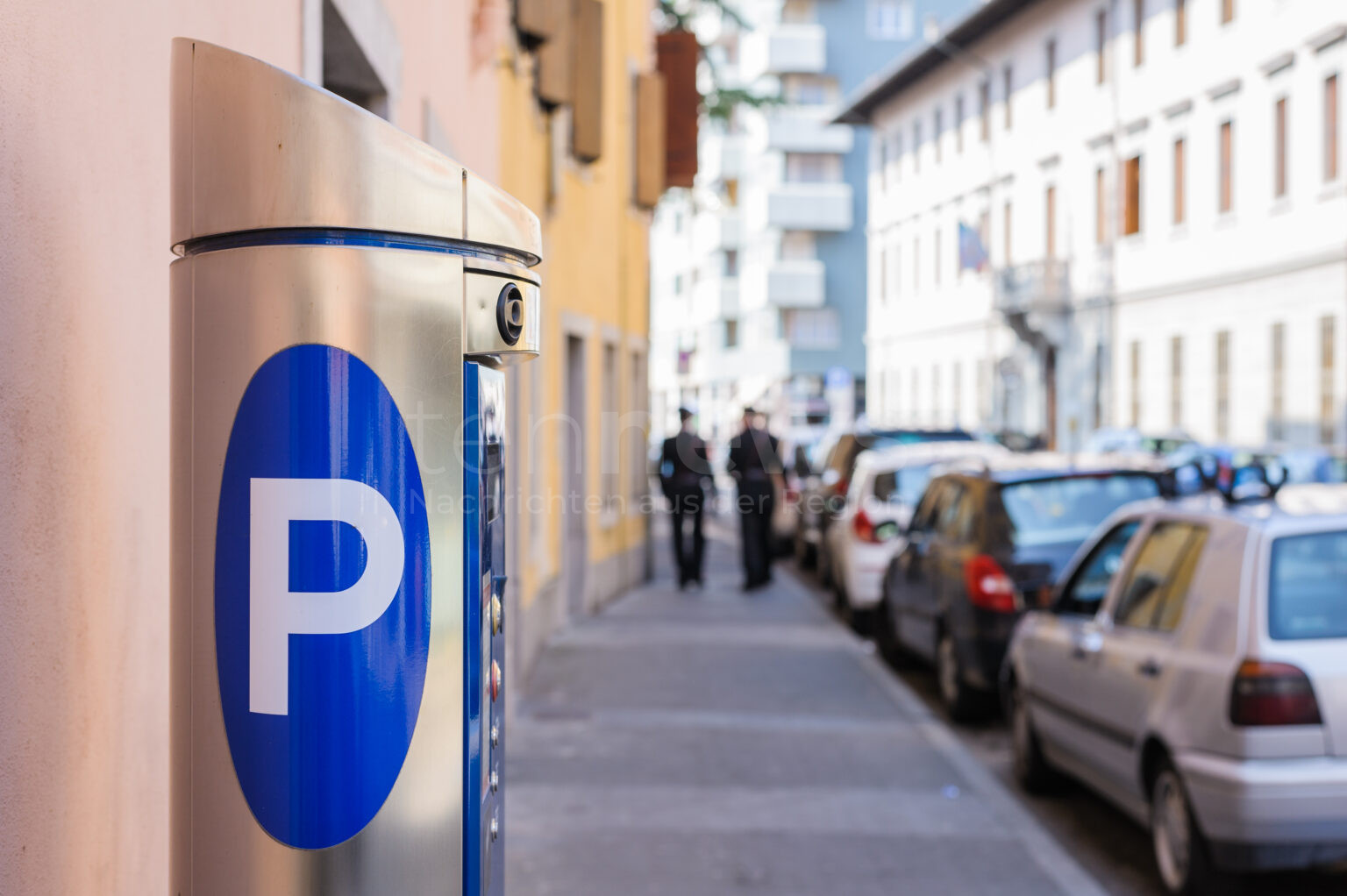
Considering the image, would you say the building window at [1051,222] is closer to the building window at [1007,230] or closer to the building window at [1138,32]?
the building window at [1007,230]

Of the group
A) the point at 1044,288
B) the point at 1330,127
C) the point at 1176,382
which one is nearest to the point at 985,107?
the point at 1044,288

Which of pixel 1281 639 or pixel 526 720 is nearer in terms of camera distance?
pixel 1281 639

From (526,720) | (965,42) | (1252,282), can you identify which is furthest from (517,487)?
(965,42)

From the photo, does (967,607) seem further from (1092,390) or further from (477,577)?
(1092,390)

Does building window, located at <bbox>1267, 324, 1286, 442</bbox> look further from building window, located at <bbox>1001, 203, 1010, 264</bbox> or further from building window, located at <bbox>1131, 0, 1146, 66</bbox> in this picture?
building window, located at <bbox>1001, 203, 1010, 264</bbox>

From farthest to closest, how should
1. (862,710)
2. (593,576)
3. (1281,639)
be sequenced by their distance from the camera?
(593,576)
(862,710)
(1281,639)

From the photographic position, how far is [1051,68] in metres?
40.6

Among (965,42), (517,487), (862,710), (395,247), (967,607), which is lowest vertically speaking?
(862,710)

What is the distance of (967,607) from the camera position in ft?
31.2

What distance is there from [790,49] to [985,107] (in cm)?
2332

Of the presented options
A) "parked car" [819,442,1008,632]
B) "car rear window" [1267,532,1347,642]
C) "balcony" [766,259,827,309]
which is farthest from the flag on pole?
"car rear window" [1267,532,1347,642]

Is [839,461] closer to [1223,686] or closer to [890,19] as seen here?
[1223,686]

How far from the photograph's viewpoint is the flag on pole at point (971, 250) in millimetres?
40094

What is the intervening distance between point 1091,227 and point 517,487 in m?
30.5
